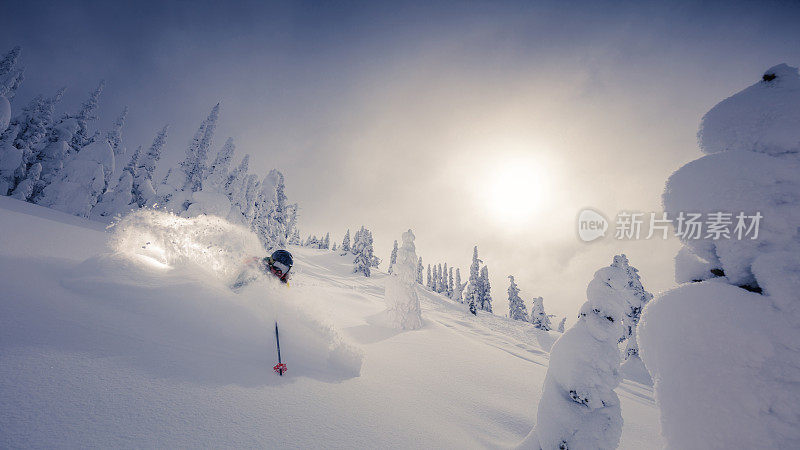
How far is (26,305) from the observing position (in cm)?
324

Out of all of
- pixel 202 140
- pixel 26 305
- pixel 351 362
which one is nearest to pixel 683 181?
pixel 351 362

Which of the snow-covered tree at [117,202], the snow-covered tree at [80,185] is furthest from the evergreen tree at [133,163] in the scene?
the snow-covered tree at [80,185]

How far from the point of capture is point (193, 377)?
319 centimetres

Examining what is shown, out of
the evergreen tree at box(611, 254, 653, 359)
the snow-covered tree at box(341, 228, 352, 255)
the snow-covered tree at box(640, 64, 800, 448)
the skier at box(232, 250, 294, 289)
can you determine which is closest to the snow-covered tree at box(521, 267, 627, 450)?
the snow-covered tree at box(640, 64, 800, 448)

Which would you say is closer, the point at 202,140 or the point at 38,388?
the point at 38,388

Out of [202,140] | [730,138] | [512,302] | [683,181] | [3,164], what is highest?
[202,140]

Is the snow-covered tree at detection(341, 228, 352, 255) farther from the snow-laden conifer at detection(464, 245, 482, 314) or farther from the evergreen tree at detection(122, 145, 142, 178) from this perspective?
the evergreen tree at detection(122, 145, 142, 178)

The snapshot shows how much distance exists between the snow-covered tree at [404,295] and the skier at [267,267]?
7.52 m

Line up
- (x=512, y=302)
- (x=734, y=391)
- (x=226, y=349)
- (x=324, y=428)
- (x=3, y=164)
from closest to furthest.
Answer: (x=734, y=391)
(x=324, y=428)
(x=226, y=349)
(x=3, y=164)
(x=512, y=302)

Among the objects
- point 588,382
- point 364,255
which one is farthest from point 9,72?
point 588,382

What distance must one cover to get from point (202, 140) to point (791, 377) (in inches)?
1643

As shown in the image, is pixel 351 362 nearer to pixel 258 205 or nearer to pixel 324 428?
pixel 324 428

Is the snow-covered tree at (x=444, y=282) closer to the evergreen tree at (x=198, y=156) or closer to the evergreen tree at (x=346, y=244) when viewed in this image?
the evergreen tree at (x=346, y=244)

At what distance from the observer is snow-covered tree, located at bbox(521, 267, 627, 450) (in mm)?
4215
